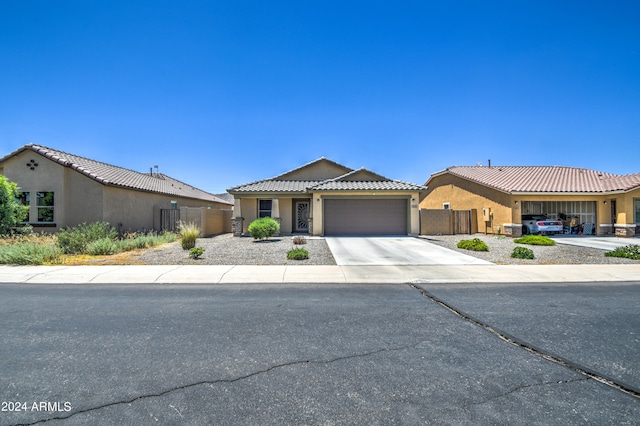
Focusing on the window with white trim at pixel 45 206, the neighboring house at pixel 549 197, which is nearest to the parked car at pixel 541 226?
the neighboring house at pixel 549 197

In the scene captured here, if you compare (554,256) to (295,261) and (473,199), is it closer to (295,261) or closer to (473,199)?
(295,261)

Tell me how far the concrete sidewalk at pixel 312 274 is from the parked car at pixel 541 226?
11631 mm

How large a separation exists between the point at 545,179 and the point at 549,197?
311cm

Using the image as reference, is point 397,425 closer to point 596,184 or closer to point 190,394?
point 190,394

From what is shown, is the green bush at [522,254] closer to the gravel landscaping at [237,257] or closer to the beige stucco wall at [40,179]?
the gravel landscaping at [237,257]

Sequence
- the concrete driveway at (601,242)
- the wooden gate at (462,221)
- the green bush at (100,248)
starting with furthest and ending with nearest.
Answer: the wooden gate at (462,221) < the concrete driveway at (601,242) < the green bush at (100,248)

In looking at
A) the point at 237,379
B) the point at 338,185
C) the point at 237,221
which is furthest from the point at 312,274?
the point at 237,221

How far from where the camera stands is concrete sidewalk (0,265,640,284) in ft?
28.1

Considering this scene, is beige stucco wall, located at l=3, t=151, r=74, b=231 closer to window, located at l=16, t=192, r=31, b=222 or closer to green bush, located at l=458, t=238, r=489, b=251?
window, located at l=16, t=192, r=31, b=222

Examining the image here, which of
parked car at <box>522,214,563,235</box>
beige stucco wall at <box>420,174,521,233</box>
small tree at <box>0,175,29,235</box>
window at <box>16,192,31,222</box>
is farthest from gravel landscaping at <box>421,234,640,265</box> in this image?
window at <box>16,192,31,222</box>

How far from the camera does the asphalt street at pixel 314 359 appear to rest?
2.95 meters

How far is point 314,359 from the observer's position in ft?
13.0

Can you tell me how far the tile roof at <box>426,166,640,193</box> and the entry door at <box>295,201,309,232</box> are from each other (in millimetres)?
12829

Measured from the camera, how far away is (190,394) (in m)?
3.20
